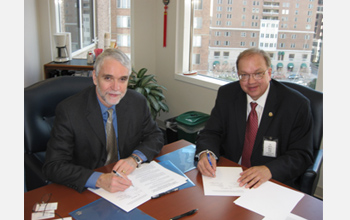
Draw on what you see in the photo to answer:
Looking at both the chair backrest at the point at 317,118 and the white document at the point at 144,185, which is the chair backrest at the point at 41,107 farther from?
the chair backrest at the point at 317,118

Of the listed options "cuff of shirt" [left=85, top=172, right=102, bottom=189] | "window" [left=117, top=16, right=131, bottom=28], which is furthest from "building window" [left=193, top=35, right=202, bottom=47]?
"cuff of shirt" [left=85, top=172, right=102, bottom=189]

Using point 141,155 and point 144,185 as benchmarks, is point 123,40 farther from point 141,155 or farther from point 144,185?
point 144,185

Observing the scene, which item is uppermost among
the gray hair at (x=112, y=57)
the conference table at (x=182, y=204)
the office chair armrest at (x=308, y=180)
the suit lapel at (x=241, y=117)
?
the gray hair at (x=112, y=57)

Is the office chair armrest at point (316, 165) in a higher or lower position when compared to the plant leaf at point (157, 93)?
lower

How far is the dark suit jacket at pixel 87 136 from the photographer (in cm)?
136

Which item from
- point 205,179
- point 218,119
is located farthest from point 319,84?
point 205,179

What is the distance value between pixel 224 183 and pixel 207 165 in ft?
0.46

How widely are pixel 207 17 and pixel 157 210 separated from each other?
299 cm

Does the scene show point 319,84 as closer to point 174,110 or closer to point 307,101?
point 307,101

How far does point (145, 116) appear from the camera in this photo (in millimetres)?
1812

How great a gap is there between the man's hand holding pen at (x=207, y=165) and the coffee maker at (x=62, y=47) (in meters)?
2.47

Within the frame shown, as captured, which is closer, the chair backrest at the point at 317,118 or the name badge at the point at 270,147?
the name badge at the point at 270,147

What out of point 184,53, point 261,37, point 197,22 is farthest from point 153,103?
point 261,37

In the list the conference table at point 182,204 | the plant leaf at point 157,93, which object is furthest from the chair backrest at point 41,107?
the plant leaf at point 157,93
